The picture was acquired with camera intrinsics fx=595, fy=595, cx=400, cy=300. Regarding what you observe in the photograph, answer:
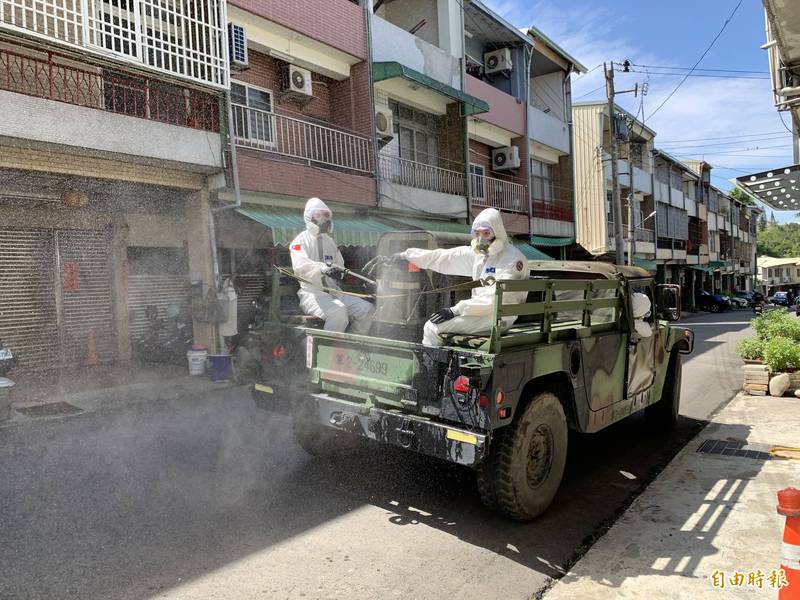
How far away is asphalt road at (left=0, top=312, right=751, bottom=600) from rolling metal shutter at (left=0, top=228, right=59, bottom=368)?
11.3 ft

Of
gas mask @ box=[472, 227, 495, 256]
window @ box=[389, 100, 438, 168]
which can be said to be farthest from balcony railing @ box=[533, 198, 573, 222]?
gas mask @ box=[472, 227, 495, 256]

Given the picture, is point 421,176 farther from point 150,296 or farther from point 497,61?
point 150,296

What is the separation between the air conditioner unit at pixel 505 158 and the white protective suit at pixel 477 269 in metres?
16.0

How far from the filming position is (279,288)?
514 cm

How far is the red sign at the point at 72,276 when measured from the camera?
9484mm

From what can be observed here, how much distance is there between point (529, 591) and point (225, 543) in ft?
5.80

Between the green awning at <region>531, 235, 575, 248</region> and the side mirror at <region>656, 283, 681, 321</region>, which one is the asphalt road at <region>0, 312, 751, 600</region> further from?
the green awning at <region>531, 235, 575, 248</region>

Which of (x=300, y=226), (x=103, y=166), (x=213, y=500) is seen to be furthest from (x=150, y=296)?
(x=213, y=500)

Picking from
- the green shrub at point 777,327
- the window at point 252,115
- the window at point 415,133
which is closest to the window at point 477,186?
the window at point 415,133

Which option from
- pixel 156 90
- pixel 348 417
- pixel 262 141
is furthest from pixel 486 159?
pixel 348 417

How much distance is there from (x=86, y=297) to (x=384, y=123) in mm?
7647

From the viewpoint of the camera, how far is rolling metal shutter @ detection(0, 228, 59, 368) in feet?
28.9

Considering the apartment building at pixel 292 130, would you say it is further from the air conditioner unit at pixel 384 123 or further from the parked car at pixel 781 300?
the parked car at pixel 781 300

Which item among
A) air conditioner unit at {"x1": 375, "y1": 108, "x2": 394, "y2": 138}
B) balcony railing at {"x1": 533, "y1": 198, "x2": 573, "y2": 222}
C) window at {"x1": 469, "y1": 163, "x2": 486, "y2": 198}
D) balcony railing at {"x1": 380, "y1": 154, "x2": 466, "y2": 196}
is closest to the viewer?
air conditioner unit at {"x1": 375, "y1": 108, "x2": 394, "y2": 138}
